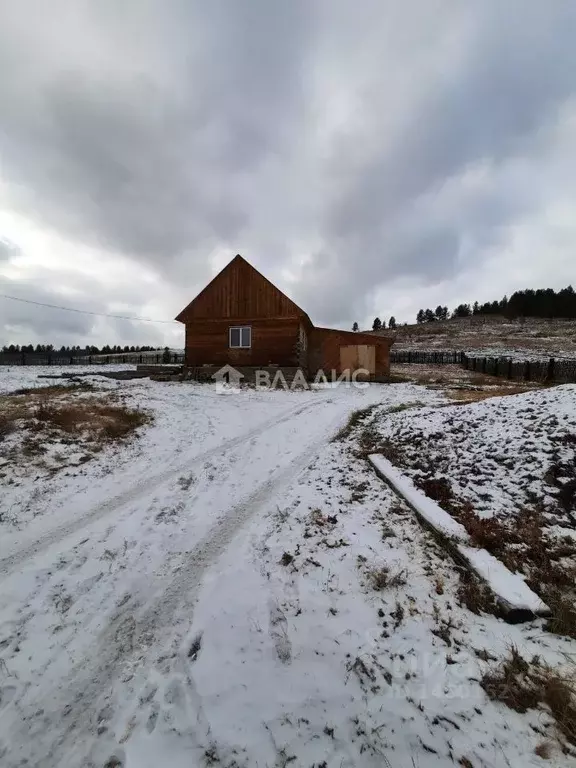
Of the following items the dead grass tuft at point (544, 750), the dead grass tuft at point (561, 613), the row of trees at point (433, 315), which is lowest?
the dead grass tuft at point (544, 750)

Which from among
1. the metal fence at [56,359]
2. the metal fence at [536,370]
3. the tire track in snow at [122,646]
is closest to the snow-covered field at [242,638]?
the tire track in snow at [122,646]

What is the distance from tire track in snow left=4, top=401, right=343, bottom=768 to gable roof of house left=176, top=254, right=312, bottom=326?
19486mm

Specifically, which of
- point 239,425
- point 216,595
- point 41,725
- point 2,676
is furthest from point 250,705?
point 239,425

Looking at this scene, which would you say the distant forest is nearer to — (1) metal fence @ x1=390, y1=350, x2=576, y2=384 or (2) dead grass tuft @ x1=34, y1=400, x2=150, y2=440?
(1) metal fence @ x1=390, y1=350, x2=576, y2=384

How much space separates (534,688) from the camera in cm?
298

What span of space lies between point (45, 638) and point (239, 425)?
8.73 meters

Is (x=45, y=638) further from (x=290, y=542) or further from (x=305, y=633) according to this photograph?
(x=290, y=542)

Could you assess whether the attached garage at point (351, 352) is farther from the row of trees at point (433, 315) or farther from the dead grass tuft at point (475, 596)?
the row of trees at point (433, 315)

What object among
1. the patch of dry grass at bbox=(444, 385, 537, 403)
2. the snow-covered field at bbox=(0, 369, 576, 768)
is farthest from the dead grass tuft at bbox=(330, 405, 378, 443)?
the patch of dry grass at bbox=(444, 385, 537, 403)

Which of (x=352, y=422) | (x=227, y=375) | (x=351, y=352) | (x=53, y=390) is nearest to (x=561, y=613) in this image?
(x=352, y=422)

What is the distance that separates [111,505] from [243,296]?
19471mm

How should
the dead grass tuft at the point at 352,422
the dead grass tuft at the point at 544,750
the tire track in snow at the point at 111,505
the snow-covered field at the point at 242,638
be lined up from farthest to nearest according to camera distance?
the dead grass tuft at the point at 352,422 → the tire track in snow at the point at 111,505 → the snow-covered field at the point at 242,638 → the dead grass tuft at the point at 544,750

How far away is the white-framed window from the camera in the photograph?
79.6ft

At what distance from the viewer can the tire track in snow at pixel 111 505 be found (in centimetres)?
493
